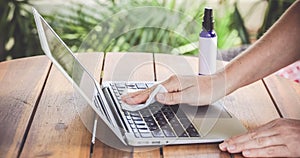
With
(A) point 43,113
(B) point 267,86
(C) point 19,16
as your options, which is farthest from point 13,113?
(C) point 19,16

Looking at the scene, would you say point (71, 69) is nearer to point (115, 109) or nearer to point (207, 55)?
point (115, 109)

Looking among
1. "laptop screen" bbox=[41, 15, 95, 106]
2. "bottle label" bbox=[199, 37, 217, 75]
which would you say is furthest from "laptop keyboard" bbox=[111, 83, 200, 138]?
"bottle label" bbox=[199, 37, 217, 75]

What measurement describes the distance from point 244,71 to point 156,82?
0.83 ft

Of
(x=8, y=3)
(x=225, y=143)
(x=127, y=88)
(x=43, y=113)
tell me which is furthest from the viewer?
(x=8, y=3)

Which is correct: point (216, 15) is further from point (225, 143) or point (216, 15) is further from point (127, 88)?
point (225, 143)

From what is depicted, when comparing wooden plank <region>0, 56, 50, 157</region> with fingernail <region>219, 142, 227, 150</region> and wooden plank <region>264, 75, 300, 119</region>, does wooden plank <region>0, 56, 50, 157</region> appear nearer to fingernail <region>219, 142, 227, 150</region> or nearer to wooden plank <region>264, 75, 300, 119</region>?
fingernail <region>219, 142, 227, 150</region>

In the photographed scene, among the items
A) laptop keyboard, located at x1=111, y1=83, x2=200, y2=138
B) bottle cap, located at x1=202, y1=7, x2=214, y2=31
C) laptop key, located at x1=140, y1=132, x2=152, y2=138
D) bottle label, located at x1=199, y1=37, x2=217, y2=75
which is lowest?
laptop key, located at x1=140, y1=132, x2=152, y2=138

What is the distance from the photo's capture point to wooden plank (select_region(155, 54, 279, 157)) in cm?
130

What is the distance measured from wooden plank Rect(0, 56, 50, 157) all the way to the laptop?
0.19 metres

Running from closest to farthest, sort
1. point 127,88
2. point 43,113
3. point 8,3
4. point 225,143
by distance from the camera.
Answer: point 225,143 → point 43,113 → point 127,88 → point 8,3

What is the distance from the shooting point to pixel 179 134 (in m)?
1.34

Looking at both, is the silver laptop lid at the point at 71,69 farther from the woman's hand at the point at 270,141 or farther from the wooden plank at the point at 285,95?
the wooden plank at the point at 285,95

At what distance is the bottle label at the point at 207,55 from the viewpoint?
65.1 inches

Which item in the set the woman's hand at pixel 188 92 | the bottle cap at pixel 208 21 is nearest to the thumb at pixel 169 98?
the woman's hand at pixel 188 92
